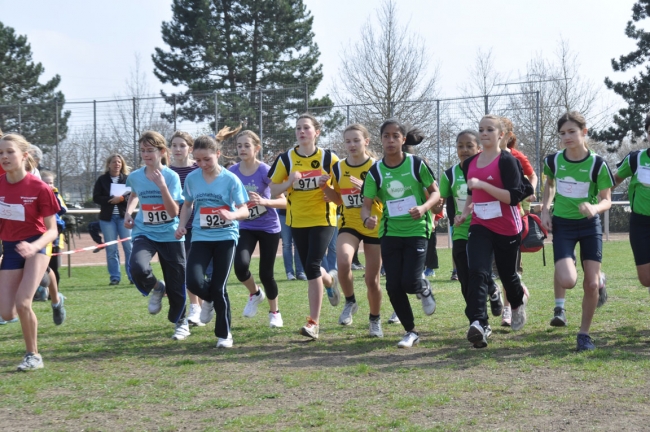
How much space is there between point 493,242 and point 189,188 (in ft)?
9.37

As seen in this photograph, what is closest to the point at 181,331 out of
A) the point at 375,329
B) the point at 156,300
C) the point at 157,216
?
the point at 156,300

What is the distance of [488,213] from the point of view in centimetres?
686

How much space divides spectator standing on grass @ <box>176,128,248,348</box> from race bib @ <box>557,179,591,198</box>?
2.82 metres

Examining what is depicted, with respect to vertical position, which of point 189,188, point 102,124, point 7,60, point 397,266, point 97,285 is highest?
point 7,60

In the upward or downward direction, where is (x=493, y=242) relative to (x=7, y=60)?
downward

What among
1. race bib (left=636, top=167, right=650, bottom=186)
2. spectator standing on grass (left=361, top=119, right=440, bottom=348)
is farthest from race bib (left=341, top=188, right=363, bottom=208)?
race bib (left=636, top=167, right=650, bottom=186)

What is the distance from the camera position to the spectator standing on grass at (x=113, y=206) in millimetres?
13914

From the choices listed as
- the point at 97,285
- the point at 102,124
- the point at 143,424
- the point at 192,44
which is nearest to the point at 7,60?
the point at 192,44

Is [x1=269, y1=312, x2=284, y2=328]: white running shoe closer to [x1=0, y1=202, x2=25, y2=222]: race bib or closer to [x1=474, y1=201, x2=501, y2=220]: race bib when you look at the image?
[x1=474, y1=201, x2=501, y2=220]: race bib

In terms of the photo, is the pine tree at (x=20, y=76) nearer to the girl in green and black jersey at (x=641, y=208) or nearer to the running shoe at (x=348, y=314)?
the running shoe at (x=348, y=314)

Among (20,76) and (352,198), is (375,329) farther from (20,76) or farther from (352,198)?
(20,76)

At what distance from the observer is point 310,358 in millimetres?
6754

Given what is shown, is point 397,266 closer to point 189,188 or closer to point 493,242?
point 493,242

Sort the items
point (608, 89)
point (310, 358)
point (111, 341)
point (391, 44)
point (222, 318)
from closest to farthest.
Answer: point (310, 358)
point (222, 318)
point (111, 341)
point (391, 44)
point (608, 89)
